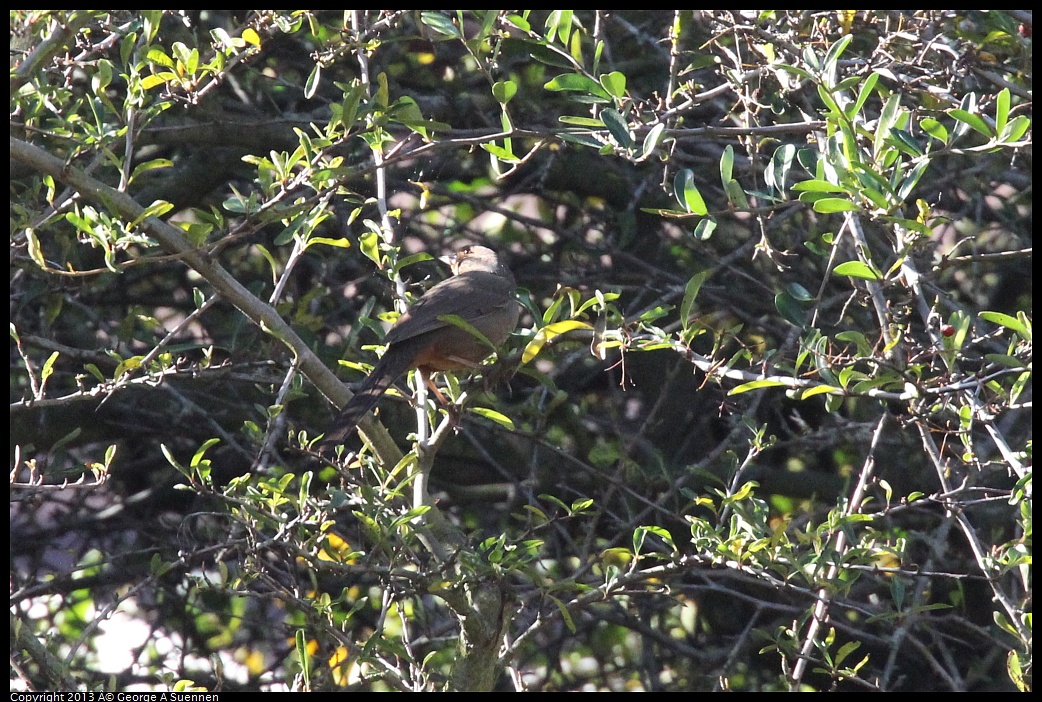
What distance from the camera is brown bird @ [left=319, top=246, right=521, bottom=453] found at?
4.12 m

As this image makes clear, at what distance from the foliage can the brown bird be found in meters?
0.12

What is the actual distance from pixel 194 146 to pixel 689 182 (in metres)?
3.53

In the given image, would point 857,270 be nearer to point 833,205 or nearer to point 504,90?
point 833,205

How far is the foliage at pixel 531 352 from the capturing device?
3.61 metres

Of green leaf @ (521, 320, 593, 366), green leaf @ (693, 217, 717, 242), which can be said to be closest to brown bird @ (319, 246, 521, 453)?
green leaf @ (521, 320, 593, 366)

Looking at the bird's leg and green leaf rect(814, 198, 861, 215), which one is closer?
green leaf rect(814, 198, 861, 215)

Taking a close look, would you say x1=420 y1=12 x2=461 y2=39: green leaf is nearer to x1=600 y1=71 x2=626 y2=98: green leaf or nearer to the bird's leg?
x1=600 y1=71 x2=626 y2=98: green leaf

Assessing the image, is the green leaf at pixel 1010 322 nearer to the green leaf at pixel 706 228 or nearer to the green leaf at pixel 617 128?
the green leaf at pixel 706 228

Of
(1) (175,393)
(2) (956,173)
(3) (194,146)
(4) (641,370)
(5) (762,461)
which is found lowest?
(5) (762,461)

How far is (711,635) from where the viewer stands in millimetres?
6621

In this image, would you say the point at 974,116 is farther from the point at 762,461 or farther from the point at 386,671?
the point at 762,461

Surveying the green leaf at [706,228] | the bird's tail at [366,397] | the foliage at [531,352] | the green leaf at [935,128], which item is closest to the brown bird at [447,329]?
the bird's tail at [366,397]

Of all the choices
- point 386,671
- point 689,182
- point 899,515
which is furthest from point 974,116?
point 899,515

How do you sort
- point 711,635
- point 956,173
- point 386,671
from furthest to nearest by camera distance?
point 711,635, point 956,173, point 386,671
